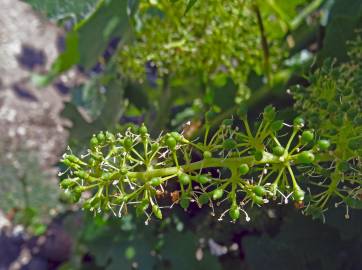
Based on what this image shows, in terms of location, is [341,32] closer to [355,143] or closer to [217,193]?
[355,143]

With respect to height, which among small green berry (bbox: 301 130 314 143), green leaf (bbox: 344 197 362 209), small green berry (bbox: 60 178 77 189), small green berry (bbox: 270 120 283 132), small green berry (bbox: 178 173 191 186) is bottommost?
green leaf (bbox: 344 197 362 209)

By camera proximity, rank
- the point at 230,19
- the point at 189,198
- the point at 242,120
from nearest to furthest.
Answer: the point at 189,198 → the point at 242,120 → the point at 230,19

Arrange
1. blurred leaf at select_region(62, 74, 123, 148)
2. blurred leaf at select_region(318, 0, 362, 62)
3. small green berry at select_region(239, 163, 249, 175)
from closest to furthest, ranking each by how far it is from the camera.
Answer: small green berry at select_region(239, 163, 249, 175) < blurred leaf at select_region(318, 0, 362, 62) < blurred leaf at select_region(62, 74, 123, 148)

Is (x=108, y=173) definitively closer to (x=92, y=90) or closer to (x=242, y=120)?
(x=242, y=120)

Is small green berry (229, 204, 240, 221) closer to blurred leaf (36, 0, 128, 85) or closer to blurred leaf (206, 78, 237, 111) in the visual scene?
blurred leaf (36, 0, 128, 85)

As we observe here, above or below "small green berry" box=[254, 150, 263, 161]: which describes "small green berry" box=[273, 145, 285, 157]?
below

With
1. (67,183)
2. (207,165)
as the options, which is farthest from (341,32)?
(67,183)

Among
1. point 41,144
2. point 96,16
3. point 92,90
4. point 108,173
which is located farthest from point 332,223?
point 41,144

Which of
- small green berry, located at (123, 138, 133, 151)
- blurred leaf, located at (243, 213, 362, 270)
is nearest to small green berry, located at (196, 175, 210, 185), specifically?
small green berry, located at (123, 138, 133, 151)
